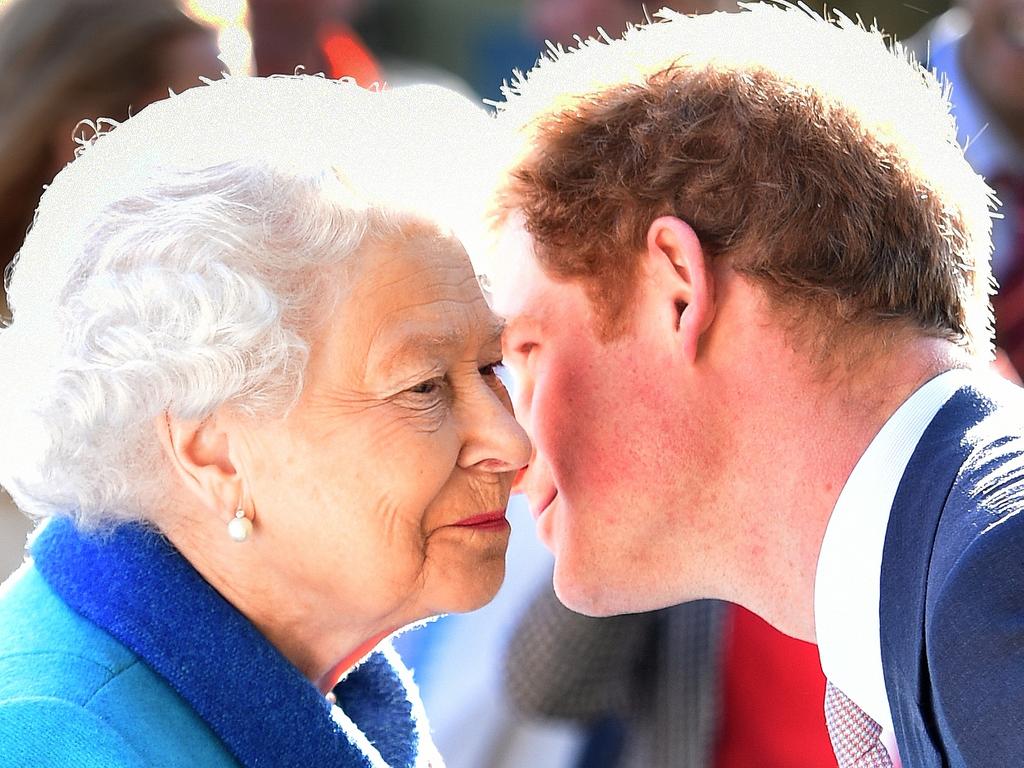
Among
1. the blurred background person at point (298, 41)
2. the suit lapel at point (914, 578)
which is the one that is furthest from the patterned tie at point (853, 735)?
the blurred background person at point (298, 41)

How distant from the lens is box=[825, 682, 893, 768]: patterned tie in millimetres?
2092

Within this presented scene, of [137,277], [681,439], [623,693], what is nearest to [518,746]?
[623,693]

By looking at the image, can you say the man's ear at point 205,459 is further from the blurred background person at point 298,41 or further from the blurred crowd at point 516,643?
the blurred background person at point 298,41

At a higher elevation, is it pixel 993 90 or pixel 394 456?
pixel 394 456

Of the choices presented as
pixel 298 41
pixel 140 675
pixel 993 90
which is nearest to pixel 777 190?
pixel 140 675

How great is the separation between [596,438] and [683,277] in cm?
31

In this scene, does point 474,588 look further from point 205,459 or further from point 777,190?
point 777,190

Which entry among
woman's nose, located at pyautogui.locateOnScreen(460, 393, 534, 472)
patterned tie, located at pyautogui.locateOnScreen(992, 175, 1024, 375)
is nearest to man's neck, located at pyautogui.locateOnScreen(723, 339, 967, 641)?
woman's nose, located at pyautogui.locateOnScreen(460, 393, 534, 472)

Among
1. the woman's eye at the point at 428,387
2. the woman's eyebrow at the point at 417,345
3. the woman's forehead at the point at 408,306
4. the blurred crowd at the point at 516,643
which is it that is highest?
the woman's forehead at the point at 408,306

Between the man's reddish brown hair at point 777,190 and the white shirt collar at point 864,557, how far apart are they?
208 millimetres

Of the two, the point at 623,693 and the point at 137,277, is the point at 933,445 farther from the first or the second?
the point at 623,693

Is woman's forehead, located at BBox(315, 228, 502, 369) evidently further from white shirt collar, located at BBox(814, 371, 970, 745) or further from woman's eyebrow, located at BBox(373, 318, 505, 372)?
white shirt collar, located at BBox(814, 371, 970, 745)

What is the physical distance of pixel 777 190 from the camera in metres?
2.18

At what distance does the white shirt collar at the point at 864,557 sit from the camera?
1933 mm
